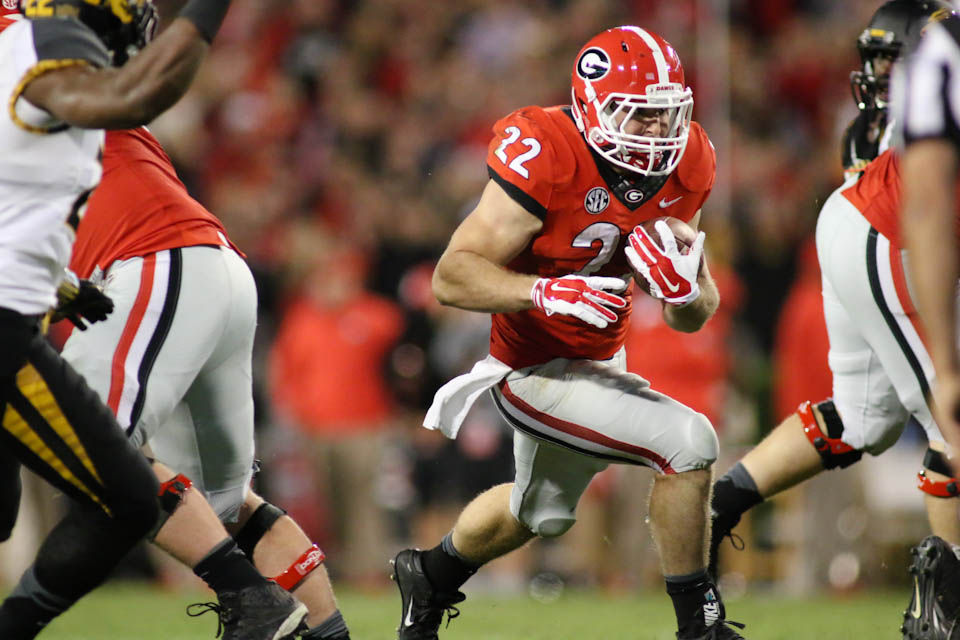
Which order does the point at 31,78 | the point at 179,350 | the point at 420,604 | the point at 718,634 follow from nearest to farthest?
the point at 31,78, the point at 179,350, the point at 718,634, the point at 420,604

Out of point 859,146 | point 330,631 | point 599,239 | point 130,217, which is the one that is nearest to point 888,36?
point 859,146

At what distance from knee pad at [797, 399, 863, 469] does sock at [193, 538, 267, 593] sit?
2080mm

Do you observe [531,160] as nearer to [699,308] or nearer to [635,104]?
[635,104]

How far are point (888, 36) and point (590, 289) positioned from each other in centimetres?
165

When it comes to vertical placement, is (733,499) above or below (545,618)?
above

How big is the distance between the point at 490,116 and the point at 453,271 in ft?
19.7

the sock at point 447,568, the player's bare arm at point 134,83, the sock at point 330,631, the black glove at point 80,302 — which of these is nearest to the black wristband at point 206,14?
the player's bare arm at point 134,83

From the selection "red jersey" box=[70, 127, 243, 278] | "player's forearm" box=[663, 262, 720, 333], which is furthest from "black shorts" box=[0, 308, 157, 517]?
"player's forearm" box=[663, 262, 720, 333]

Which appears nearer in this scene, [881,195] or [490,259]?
[490,259]

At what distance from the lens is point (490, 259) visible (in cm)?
371

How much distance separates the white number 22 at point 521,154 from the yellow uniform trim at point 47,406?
1.40 metres

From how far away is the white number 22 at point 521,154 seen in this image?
3717 millimetres

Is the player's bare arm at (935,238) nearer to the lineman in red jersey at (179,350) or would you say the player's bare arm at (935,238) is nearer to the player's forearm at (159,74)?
the player's forearm at (159,74)

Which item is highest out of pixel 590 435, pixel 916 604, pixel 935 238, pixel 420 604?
pixel 935 238
